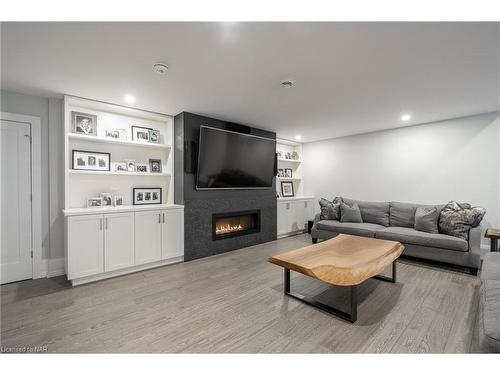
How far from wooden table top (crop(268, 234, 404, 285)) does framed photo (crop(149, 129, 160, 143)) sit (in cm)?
277

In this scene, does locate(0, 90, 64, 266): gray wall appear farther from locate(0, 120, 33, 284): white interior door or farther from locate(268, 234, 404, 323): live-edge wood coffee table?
locate(268, 234, 404, 323): live-edge wood coffee table

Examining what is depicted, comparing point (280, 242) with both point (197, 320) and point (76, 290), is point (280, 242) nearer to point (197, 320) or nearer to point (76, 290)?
point (197, 320)

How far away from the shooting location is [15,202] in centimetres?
285

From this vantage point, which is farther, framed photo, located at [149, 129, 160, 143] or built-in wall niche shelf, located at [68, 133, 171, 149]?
framed photo, located at [149, 129, 160, 143]

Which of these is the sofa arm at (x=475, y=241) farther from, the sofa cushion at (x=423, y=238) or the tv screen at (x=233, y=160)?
the tv screen at (x=233, y=160)

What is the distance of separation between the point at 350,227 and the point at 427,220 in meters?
1.12

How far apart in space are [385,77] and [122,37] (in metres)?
2.50

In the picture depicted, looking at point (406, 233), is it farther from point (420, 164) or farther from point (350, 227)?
point (420, 164)

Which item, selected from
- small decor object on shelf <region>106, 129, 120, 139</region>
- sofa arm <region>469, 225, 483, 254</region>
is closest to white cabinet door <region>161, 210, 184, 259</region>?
small decor object on shelf <region>106, 129, 120, 139</region>

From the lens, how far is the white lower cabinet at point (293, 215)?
5172 mm

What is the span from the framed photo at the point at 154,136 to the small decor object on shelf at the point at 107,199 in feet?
3.57

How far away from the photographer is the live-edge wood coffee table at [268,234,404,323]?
76.2 inches

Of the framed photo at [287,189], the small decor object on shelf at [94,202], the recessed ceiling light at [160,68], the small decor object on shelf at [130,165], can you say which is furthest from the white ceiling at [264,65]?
the framed photo at [287,189]
